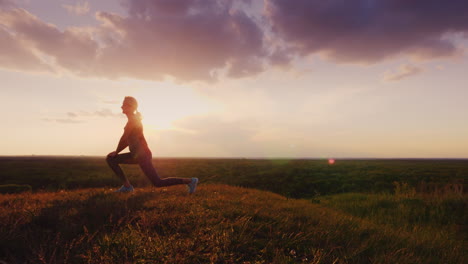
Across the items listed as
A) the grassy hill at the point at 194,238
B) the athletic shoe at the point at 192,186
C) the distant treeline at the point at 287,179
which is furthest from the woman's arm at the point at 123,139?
the distant treeline at the point at 287,179

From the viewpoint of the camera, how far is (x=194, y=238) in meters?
3.18

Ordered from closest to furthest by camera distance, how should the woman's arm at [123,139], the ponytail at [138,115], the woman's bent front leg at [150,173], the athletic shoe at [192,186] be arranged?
1. the woman's arm at [123,139]
2. the woman's bent front leg at [150,173]
3. the ponytail at [138,115]
4. the athletic shoe at [192,186]

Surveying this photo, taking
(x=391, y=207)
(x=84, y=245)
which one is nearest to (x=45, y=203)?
(x=84, y=245)

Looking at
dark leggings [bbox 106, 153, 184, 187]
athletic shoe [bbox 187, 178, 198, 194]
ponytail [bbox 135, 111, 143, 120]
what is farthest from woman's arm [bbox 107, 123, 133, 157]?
athletic shoe [bbox 187, 178, 198, 194]

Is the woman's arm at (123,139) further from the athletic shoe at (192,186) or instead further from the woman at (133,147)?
the athletic shoe at (192,186)

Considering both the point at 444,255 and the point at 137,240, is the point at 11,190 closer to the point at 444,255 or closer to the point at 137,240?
the point at 137,240

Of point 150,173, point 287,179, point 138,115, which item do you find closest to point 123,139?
point 138,115

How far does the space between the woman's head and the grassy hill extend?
2.57m

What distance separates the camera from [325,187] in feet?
82.8

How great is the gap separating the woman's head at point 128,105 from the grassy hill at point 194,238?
8.44 feet

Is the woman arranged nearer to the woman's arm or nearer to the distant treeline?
the woman's arm

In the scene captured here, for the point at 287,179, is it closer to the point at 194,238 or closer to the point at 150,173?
the point at 150,173

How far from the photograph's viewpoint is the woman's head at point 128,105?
21.8ft

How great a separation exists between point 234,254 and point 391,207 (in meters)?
7.44
